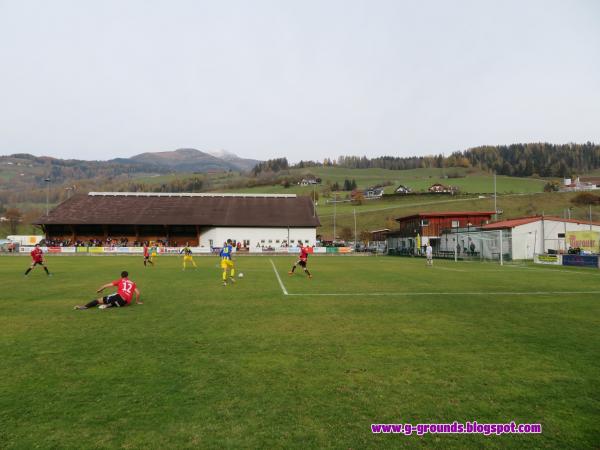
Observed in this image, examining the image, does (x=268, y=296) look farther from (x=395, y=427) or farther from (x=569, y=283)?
(x=569, y=283)

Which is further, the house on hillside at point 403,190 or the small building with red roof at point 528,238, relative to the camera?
the house on hillside at point 403,190

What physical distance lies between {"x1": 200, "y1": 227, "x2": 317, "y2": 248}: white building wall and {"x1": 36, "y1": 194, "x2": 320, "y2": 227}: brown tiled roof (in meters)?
0.87

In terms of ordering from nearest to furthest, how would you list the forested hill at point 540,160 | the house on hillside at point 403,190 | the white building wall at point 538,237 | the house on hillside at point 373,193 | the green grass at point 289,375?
the green grass at point 289,375 < the white building wall at point 538,237 < the house on hillside at point 403,190 < the house on hillside at point 373,193 < the forested hill at point 540,160

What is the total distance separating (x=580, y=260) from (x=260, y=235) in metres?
46.7

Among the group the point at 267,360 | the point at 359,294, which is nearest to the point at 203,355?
the point at 267,360

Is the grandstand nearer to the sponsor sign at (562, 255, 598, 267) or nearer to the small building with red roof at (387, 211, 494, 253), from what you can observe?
the small building with red roof at (387, 211, 494, 253)

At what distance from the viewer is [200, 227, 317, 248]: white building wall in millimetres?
69188

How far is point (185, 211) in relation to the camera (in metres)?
72.8

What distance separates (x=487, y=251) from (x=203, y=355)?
4431 centimetres

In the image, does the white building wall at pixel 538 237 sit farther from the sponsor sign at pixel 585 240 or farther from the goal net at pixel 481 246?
the sponsor sign at pixel 585 240

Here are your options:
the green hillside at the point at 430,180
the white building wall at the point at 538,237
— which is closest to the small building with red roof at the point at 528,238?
the white building wall at the point at 538,237

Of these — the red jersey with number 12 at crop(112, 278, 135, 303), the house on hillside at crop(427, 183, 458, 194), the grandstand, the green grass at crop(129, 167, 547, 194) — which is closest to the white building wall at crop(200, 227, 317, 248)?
the grandstand

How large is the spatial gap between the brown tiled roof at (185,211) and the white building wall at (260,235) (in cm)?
87

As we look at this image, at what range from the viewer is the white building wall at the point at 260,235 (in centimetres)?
6919
